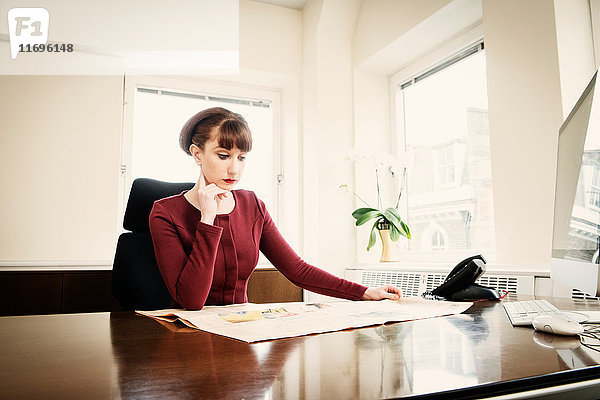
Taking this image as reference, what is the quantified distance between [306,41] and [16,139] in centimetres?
205

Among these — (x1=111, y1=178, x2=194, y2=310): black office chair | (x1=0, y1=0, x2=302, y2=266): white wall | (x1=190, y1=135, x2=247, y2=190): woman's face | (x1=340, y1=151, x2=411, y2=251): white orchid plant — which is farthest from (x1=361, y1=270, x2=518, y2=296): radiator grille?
(x1=0, y1=0, x2=302, y2=266): white wall

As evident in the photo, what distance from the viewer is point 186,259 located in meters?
1.29

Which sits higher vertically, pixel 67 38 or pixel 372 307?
pixel 67 38

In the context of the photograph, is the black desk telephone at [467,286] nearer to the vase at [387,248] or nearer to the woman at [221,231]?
the woman at [221,231]

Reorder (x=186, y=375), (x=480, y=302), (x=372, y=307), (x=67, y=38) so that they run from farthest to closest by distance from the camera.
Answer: (x=67, y=38), (x=480, y=302), (x=372, y=307), (x=186, y=375)

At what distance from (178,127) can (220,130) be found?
184cm

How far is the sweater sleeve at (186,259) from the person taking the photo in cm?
118

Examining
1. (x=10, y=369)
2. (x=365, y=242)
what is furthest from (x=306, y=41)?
(x=10, y=369)

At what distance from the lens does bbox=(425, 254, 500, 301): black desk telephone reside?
132cm

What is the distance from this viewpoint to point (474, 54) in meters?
2.53

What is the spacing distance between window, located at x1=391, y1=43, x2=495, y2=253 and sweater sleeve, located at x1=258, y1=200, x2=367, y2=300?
4.30 ft

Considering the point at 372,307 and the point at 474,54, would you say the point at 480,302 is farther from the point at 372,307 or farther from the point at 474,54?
the point at 474,54

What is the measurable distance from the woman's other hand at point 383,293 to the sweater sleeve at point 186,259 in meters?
0.47

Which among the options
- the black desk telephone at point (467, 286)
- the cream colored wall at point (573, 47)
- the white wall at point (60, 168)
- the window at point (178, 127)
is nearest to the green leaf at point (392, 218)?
the window at point (178, 127)
